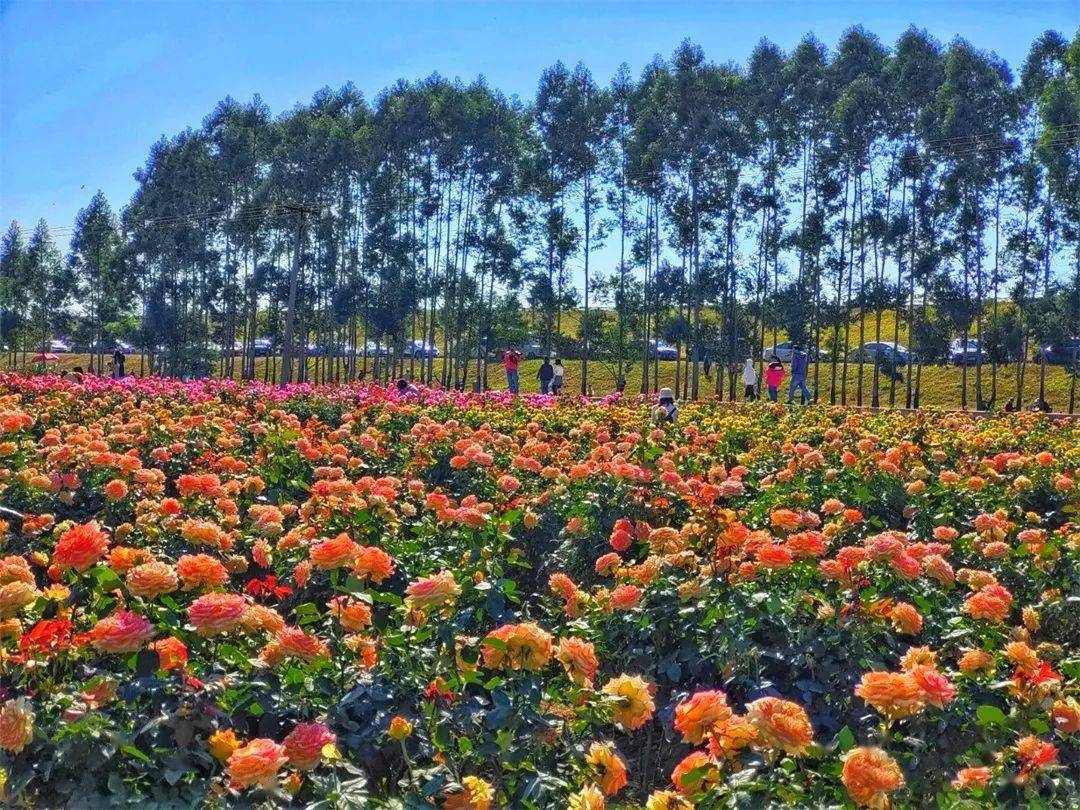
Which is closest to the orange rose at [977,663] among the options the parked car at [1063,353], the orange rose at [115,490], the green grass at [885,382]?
the orange rose at [115,490]

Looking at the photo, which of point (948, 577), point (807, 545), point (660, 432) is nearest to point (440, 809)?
point (807, 545)

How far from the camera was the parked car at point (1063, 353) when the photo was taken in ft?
102

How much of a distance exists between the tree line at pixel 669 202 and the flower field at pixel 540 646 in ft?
73.3

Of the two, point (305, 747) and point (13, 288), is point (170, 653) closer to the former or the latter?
point (305, 747)

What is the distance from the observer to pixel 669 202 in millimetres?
37750

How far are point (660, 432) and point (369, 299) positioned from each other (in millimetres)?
35922

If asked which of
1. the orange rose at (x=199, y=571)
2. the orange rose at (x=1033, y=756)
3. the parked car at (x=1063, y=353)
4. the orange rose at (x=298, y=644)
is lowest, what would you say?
the orange rose at (x=1033, y=756)

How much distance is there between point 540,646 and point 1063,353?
41.1 m

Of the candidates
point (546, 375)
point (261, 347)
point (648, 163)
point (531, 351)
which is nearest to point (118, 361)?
point (546, 375)

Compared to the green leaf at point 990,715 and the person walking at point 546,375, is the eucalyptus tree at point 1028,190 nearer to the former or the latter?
the person walking at point 546,375

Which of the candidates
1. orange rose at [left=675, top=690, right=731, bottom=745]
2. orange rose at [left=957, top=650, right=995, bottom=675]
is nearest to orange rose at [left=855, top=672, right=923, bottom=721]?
orange rose at [left=675, top=690, right=731, bottom=745]

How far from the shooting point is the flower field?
7.74 feet

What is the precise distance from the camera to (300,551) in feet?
14.0

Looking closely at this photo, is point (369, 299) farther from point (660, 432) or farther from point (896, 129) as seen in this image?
point (660, 432)
